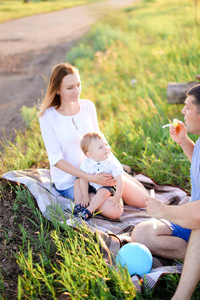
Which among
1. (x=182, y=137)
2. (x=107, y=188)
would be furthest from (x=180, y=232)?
(x=107, y=188)

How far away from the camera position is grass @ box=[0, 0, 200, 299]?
2.13m

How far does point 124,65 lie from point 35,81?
2243 millimetres

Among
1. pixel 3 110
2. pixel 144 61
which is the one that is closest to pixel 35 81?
pixel 3 110

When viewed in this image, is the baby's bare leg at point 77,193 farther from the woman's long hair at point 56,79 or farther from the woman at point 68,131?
the woman's long hair at point 56,79

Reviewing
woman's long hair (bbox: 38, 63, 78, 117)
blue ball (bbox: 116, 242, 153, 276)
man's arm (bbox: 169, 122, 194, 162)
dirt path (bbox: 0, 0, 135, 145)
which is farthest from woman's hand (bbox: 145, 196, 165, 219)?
dirt path (bbox: 0, 0, 135, 145)

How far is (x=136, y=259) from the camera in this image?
7.45 feet

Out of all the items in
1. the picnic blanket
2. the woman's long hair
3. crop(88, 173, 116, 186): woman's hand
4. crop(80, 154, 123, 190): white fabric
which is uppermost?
the woman's long hair

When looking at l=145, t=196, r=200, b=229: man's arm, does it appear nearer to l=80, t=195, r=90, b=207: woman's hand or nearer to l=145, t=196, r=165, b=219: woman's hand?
l=145, t=196, r=165, b=219: woman's hand

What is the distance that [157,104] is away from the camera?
17.4 feet

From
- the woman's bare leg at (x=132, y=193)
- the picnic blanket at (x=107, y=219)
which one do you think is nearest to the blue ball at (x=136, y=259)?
the picnic blanket at (x=107, y=219)

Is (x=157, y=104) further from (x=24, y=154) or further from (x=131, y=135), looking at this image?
(x=24, y=154)

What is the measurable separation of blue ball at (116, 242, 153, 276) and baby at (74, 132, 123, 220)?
615mm

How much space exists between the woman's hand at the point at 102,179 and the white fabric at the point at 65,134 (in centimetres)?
38

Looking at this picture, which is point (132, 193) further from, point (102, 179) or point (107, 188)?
point (102, 179)
